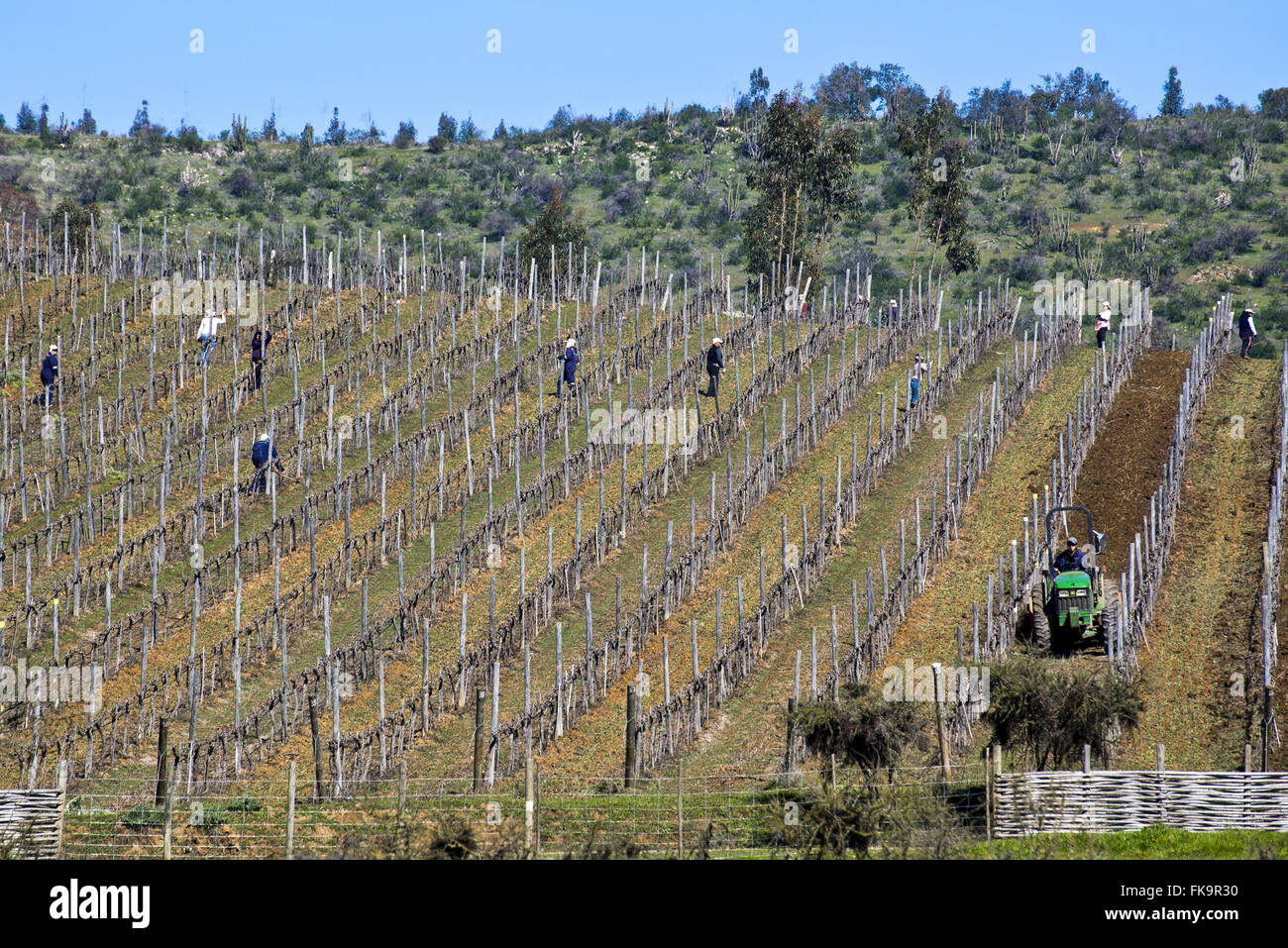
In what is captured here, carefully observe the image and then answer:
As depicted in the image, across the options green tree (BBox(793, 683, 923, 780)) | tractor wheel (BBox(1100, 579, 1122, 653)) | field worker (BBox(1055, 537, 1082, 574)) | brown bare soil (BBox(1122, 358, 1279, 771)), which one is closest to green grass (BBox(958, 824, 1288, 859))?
green tree (BBox(793, 683, 923, 780))

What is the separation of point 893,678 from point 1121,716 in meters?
4.61

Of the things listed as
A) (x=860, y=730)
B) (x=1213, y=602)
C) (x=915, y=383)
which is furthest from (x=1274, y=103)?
(x=860, y=730)

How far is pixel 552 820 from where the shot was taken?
1595 cm

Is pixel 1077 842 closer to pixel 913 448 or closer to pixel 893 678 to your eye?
pixel 893 678

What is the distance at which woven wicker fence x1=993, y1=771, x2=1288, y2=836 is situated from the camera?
14273 millimetres

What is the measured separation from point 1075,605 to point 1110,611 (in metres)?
0.48

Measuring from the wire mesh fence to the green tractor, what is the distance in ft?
9.36

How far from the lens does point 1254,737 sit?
18688 mm

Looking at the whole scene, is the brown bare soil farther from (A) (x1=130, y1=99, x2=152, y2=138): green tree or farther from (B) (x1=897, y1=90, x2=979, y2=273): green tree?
(A) (x1=130, y1=99, x2=152, y2=138): green tree

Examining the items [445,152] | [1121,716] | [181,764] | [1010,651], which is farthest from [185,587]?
[445,152]

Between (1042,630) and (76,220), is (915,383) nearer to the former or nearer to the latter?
(1042,630)

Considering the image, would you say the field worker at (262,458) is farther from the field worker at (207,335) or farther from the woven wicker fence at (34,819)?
the woven wicker fence at (34,819)

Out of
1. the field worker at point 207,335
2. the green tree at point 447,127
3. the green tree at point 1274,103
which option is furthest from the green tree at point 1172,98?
the field worker at point 207,335

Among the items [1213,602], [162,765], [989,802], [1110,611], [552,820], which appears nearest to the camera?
[989,802]
